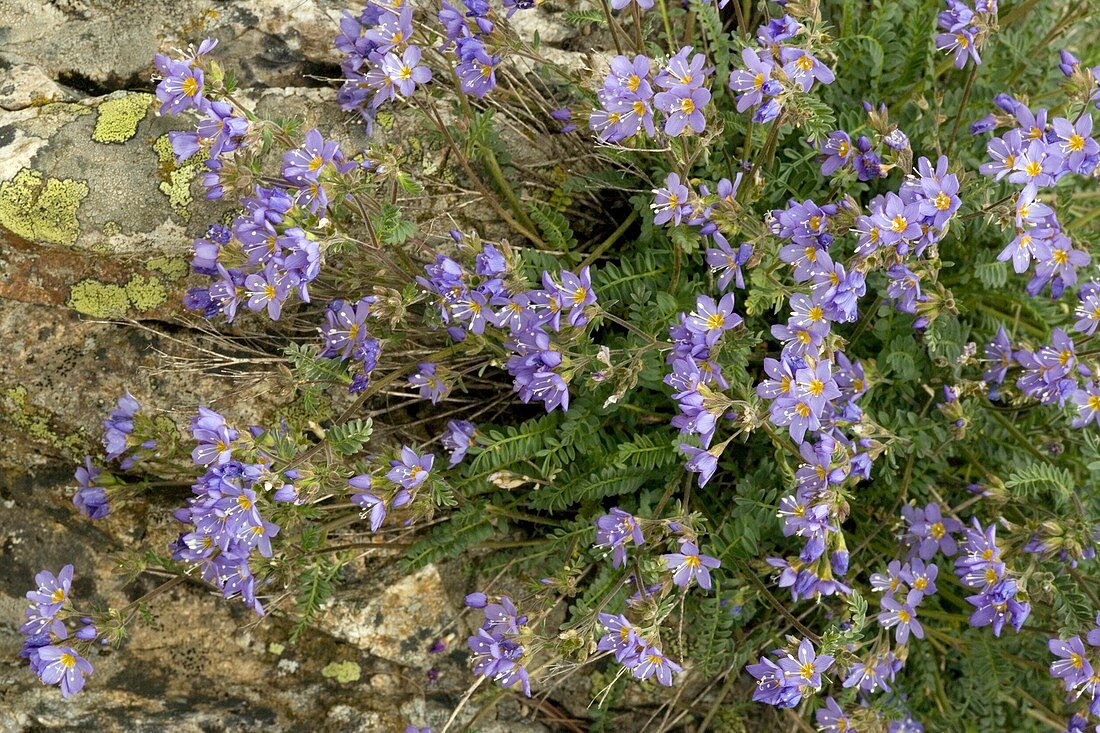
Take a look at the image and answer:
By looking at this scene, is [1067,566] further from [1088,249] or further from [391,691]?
[391,691]

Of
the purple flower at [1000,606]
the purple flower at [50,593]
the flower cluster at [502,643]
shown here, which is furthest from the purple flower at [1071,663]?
the purple flower at [50,593]

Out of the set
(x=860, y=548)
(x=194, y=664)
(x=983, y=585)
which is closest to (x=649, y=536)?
(x=860, y=548)

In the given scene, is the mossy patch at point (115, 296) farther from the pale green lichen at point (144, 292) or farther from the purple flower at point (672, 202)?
the purple flower at point (672, 202)

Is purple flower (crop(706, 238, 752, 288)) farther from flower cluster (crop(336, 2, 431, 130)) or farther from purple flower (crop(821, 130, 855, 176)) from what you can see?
flower cluster (crop(336, 2, 431, 130))

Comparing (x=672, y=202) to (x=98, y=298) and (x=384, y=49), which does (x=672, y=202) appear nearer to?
(x=384, y=49)

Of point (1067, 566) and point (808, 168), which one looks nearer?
point (1067, 566)
